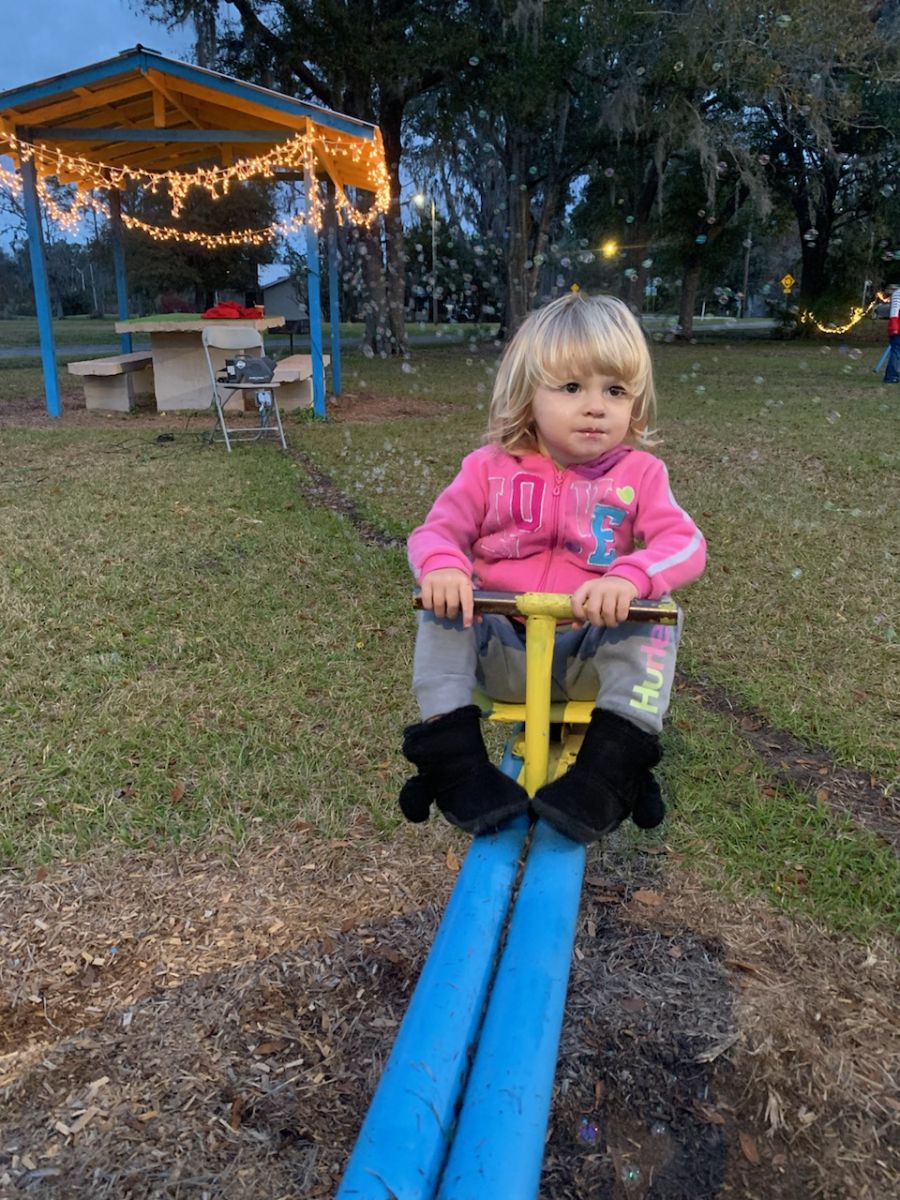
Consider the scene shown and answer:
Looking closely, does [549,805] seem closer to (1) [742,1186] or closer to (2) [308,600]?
(1) [742,1186]

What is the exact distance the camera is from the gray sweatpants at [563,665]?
67.7 inches

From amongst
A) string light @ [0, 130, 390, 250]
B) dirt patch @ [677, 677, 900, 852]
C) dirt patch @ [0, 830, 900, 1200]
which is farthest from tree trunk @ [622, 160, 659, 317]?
dirt patch @ [0, 830, 900, 1200]

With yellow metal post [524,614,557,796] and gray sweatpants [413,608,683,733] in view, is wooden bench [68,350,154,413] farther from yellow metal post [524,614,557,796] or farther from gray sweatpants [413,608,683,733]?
yellow metal post [524,614,557,796]

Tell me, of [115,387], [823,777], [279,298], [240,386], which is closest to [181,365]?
[115,387]

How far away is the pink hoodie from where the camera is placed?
2061 millimetres

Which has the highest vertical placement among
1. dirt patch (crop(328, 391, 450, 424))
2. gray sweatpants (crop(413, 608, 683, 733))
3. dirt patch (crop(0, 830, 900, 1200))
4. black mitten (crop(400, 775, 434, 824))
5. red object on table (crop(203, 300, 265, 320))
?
red object on table (crop(203, 300, 265, 320))

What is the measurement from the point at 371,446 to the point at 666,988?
7.49 m

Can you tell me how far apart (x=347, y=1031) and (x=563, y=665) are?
93 cm

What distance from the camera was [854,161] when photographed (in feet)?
87.6

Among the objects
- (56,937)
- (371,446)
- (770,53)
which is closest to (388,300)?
(770,53)

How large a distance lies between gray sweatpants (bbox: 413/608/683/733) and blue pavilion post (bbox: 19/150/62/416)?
32.3 feet

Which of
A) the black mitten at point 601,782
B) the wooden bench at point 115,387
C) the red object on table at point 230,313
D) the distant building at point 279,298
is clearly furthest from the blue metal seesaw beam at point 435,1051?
the distant building at point 279,298

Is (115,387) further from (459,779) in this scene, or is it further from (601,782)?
(601,782)

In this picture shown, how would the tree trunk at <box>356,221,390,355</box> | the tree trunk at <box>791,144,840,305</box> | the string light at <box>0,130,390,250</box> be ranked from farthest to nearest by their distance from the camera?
the tree trunk at <box>791,144,840,305</box>
the tree trunk at <box>356,221,390,355</box>
the string light at <box>0,130,390,250</box>
